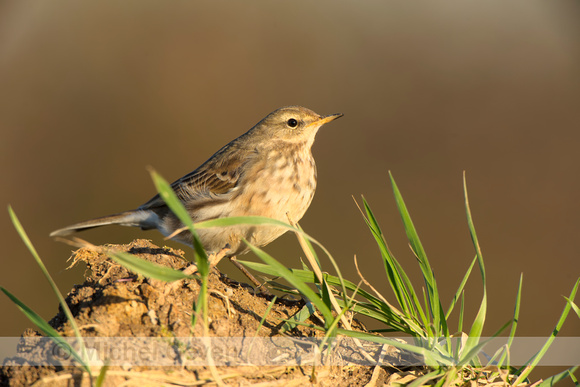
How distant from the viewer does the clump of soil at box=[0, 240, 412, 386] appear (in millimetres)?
1688

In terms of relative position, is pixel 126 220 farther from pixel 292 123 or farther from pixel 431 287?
pixel 431 287

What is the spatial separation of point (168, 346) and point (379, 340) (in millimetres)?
800

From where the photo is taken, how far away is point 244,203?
395 cm

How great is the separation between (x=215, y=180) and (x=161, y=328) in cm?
254

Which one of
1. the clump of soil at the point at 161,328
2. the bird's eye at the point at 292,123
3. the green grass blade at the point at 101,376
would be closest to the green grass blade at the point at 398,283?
the clump of soil at the point at 161,328

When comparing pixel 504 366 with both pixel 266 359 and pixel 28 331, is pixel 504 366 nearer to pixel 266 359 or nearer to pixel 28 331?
pixel 266 359

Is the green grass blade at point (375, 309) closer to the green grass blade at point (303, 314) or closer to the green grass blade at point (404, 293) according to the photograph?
the green grass blade at point (404, 293)

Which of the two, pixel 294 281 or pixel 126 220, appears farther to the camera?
pixel 126 220

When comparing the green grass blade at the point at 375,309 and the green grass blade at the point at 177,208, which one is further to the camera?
the green grass blade at the point at 375,309

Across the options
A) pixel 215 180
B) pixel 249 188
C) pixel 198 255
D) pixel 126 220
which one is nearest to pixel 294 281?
pixel 198 255

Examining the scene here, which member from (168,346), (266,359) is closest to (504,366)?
(266,359)

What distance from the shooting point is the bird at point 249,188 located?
12.6 ft

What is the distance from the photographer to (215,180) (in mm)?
4352

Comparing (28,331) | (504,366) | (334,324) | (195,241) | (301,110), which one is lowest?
(504,366)
